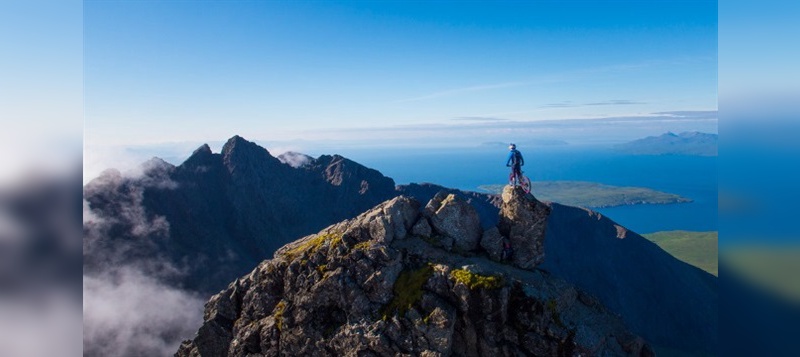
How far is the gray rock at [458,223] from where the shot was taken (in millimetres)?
39188

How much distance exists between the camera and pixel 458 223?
130 ft

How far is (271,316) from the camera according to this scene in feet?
128

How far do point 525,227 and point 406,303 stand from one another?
12697 millimetres

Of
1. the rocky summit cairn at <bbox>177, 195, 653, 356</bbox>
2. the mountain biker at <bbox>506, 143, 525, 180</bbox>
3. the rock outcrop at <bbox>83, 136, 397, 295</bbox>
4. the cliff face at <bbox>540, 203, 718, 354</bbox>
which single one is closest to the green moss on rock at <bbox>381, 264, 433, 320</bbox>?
the rocky summit cairn at <bbox>177, 195, 653, 356</bbox>

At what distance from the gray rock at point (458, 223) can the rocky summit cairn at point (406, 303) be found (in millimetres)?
90

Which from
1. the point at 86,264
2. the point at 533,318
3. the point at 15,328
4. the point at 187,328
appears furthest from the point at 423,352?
the point at 86,264

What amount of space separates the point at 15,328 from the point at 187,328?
115 m

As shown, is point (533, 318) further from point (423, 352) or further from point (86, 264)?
point (86, 264)

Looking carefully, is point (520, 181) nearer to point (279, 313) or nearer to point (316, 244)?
point (316, 244)

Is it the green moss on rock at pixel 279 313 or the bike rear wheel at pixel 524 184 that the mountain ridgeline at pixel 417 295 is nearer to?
the green moss on rock at pixel 279 313

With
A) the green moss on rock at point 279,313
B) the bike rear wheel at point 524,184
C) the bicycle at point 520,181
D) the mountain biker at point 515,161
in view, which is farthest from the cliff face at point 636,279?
the green moss on rock at point 279,313

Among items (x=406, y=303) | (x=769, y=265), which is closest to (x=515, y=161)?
(x=406, y=303)

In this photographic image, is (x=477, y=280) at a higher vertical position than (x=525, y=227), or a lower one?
lower

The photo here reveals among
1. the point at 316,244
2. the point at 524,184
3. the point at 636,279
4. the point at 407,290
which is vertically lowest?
the point at 636,279
